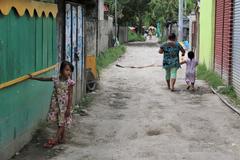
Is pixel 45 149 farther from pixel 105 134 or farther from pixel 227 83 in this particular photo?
pixel 227 83

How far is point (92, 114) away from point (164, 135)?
2.54 m

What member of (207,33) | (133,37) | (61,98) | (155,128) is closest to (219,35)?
(207,33)

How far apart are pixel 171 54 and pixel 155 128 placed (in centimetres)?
569

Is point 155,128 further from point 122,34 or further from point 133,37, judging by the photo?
point 133,37

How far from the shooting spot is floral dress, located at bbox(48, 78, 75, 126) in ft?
26.9

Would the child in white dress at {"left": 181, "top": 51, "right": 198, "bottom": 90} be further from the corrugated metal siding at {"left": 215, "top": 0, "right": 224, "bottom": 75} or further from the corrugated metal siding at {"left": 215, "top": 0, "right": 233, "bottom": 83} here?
the corrugated metal siding at {"left": 215, "top": 0, "right": 224, "bottom": 75}

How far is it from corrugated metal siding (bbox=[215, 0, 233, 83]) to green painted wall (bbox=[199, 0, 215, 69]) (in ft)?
2.98

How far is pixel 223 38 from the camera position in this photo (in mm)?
16531

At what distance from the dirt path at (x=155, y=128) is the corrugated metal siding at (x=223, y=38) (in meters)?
0.98

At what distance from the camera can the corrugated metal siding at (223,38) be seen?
1505 cm

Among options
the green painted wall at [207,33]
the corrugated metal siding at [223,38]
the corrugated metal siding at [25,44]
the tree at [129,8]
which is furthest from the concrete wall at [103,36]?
the corrugated metal siding at [25,44]

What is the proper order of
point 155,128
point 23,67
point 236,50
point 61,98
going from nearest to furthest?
point 23,67
point 61,98
point 155,128
point 236,50

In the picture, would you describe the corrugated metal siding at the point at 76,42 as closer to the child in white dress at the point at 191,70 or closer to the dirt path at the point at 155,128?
the dirt path at the point at 155,128

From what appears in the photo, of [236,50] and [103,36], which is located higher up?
[103,36]
